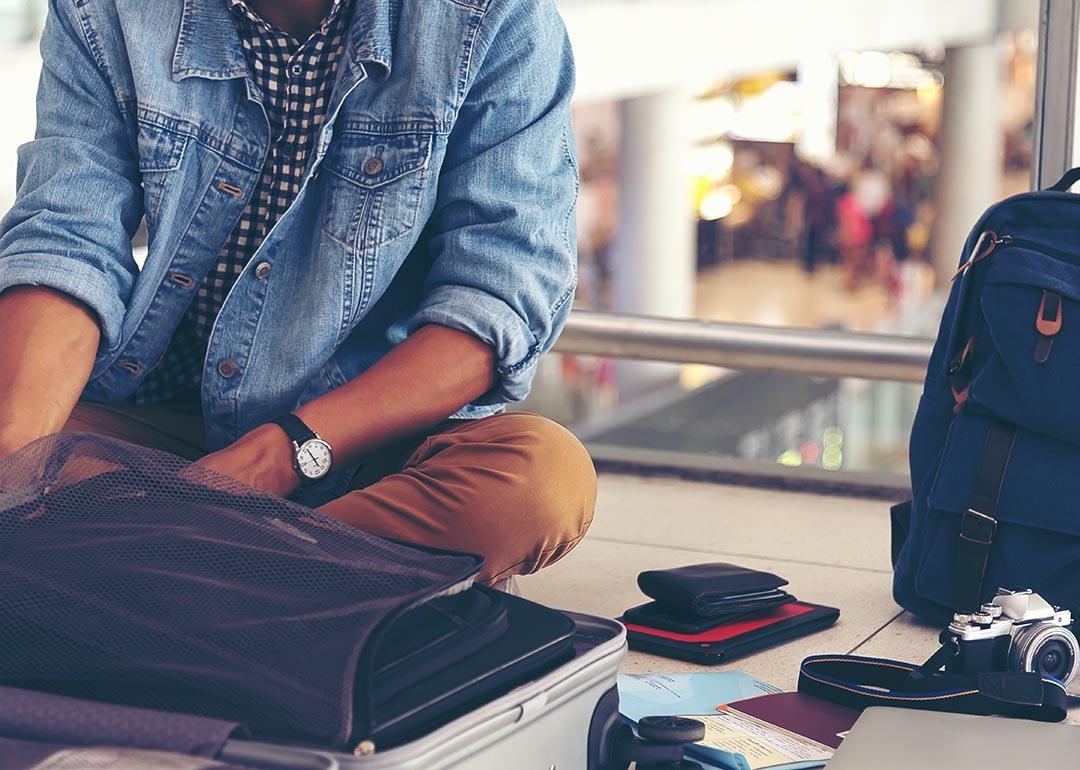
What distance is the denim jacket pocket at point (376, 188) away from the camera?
5.38 feet

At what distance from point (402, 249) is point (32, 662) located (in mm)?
690

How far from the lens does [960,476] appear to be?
1.75 m

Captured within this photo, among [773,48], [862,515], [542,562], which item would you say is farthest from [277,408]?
[773,48]

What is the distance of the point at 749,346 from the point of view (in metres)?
2.66

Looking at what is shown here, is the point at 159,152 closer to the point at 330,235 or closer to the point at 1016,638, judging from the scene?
the point at 330,235

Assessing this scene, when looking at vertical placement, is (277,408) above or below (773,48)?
below

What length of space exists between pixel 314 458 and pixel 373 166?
1.12 ft

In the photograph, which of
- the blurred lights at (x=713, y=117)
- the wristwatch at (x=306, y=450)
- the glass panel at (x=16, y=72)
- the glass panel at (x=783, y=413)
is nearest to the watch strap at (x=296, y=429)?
the wristwatch at (x=306, y=450)

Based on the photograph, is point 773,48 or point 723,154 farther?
point 723,154

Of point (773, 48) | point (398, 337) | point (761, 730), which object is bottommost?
point (761, 730)

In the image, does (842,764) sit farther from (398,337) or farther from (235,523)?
(398,337)

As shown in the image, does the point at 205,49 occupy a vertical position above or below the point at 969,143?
below

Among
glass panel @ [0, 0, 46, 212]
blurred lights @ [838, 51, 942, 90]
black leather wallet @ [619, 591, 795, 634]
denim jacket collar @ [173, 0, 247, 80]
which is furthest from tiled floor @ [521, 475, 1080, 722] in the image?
blurred lights @ [838, 51, 942, 90]

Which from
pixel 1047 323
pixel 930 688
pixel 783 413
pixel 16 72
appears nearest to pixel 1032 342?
pixel 1047 323
